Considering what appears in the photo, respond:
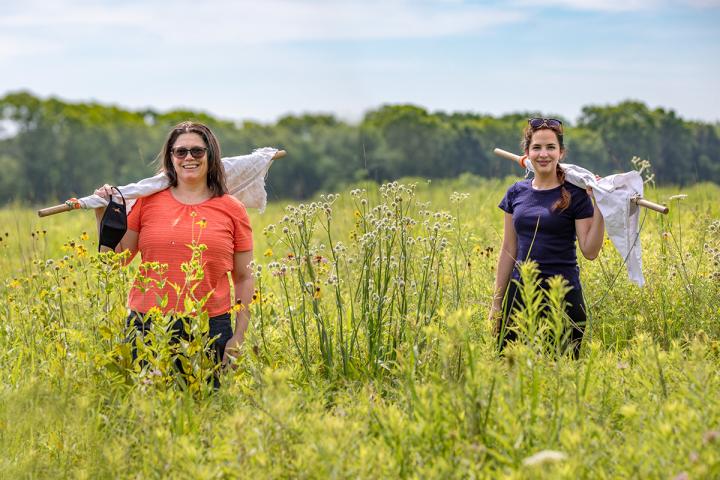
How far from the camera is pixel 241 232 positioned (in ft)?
14.3

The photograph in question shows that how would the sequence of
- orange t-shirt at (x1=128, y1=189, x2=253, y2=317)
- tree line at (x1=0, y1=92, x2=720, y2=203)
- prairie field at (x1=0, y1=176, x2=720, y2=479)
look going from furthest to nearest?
tree line at (x1=0, y1=92, x2=720, y2=203) → orange t-shirt at (x1=128, y1=189, x2=253, y2=317) → prairie field at (x1=0, y1=176, x2=720, y2=479)

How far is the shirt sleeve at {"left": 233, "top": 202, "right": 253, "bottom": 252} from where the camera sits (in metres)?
4.36

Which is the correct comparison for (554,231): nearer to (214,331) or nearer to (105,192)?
(214,331)

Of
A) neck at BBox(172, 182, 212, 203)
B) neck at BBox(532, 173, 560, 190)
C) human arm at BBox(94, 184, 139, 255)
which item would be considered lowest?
human arm at BBox(94, 184, 139, 255)

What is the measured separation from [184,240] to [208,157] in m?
0.53

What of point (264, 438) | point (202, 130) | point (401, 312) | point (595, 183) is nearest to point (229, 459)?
point (264, 438)

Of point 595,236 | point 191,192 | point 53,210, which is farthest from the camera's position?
point 191,192

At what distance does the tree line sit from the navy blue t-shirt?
0.64 m

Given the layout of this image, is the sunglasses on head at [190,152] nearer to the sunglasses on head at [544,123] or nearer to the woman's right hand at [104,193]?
the woman's right hand at [104,193]

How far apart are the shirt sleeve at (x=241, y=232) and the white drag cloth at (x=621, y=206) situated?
5.98 feet

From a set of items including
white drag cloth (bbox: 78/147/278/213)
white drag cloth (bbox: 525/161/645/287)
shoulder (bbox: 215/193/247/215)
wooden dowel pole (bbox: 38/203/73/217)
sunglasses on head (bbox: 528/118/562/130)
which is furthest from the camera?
white drag cloth (bbox: 78/147/278/213)

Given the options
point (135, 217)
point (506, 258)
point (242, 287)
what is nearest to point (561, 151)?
point (506, 258)

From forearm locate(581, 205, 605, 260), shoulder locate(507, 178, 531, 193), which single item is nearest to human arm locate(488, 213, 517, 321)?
shoulder locate(507, 178, 531, 193)

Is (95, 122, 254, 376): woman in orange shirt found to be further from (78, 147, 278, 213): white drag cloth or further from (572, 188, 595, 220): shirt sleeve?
(572, 188, 595, 220): shirt sleeve
